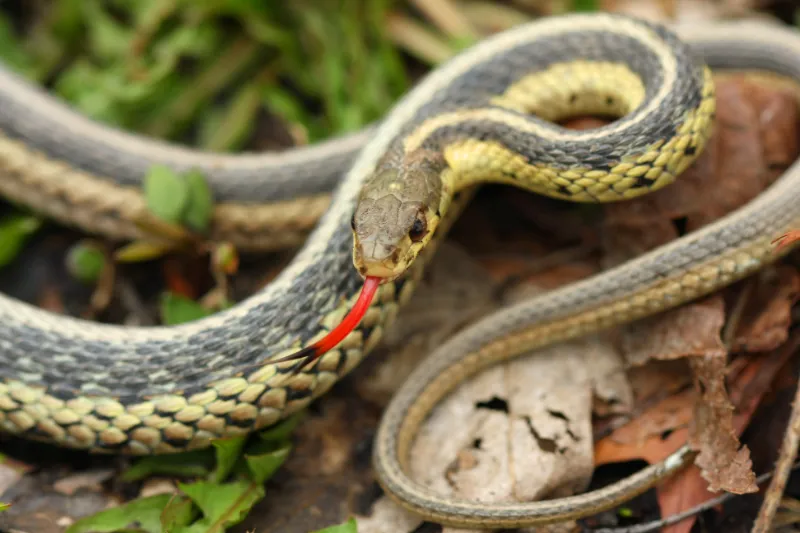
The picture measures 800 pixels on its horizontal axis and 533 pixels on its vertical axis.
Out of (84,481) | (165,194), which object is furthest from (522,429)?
(165,194)

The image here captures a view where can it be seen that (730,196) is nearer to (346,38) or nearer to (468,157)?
(468,157)

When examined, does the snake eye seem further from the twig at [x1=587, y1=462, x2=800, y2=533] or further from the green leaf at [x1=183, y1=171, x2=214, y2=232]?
the green leaf at [x1=183, y1=171, x2=214, y2=232]

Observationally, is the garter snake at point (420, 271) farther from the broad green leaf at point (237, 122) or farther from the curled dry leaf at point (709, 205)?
the broad green leaf at point (237, 122)

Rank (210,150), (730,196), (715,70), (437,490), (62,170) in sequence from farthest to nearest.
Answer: (210,150) → (62,170) → (715,70) → (730,196) → (437,490)

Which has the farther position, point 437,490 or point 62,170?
point 62,170

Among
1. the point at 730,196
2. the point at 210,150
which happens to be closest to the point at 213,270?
the point at 210,150

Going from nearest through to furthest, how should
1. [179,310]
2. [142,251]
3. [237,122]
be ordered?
[179,310]
[142,251]
[237,122]

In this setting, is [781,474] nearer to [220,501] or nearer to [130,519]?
[220,501]

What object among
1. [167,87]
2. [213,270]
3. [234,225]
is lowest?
[213,270]
